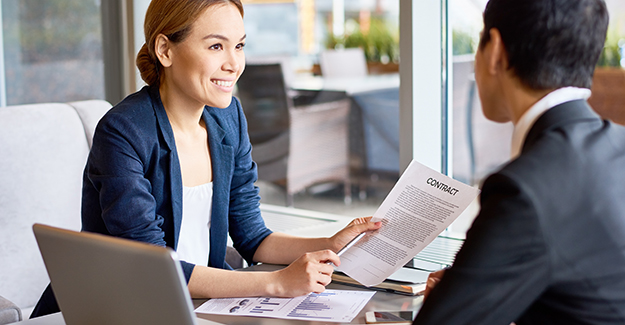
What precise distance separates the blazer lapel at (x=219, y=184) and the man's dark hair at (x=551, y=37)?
0.78m

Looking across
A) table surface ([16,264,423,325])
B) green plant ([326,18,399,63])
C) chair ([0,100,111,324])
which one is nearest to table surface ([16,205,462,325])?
table surface ([16,264,423,325])

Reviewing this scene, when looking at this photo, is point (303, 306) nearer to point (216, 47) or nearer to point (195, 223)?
point (195, 223)

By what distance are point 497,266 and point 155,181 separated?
0.81 m

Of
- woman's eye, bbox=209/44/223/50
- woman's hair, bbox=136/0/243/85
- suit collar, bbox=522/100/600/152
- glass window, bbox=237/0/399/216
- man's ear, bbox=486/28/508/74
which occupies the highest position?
woman's hair, bbox=136/0/243/85

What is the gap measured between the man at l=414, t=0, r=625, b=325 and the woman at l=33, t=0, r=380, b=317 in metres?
0.47

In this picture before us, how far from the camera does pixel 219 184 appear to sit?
4.69 ft

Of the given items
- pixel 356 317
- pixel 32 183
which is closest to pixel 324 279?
pixel 356 317

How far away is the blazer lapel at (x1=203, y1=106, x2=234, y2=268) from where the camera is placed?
143cm

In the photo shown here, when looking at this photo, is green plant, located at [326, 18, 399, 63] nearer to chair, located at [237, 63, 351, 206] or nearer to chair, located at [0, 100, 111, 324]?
chair, located at [237, 63, 351, 206]

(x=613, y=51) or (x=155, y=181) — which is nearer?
(x=155, y=181)

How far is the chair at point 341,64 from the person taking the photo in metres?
5.04

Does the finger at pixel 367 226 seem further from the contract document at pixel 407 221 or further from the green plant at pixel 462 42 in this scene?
the green plant at pixel 462 42

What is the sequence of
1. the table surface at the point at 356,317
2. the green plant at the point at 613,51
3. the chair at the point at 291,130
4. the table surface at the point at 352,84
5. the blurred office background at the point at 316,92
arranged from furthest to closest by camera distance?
1. the table surface at the point at 352,84
2. the chair at the point at 291,130
3. the green plant at the point at 613,51
4. the blurred office background at the point at 316,92
5. the table surface at the point at 356,317

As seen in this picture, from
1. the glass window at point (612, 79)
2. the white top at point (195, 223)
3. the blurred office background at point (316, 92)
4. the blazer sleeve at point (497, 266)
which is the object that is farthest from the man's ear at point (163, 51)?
the glass window at point (612, 79)
